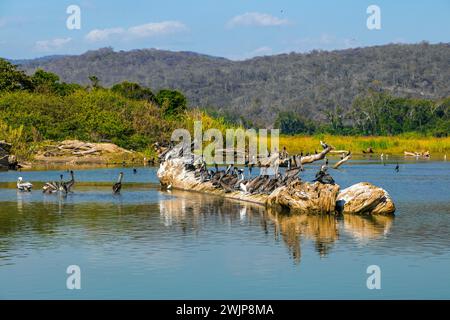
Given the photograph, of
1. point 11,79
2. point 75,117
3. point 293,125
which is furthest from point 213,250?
point 293,125

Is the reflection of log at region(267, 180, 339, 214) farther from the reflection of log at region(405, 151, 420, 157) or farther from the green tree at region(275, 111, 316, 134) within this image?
the green tree at region(275, 111, 316, 134)

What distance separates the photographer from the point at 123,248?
25.4 metres

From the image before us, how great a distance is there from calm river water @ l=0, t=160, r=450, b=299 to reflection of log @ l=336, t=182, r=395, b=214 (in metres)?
0.82

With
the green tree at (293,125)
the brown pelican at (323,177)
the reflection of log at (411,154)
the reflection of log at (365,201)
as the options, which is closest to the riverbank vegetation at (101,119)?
the reflection of log at (411,154)

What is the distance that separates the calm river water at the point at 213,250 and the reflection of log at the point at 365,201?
32.2 inches

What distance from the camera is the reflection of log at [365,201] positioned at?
33125 mm

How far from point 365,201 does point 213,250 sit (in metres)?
9.82

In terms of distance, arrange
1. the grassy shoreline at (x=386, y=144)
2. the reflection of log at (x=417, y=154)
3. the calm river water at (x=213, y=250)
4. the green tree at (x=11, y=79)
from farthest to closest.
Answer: the grassy shoreline at (x=386, y=144) < the green tree at (x=11, y=79) < the reflection of log at (x=417, y=154) < the calm river water at (x=213, y=250)

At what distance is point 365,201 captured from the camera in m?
33.1

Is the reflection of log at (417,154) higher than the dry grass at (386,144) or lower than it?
lower

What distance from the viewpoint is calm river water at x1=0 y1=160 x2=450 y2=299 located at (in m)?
20.2

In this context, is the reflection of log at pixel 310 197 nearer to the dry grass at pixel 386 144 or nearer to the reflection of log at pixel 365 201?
the reflection of log at pixel 365 201

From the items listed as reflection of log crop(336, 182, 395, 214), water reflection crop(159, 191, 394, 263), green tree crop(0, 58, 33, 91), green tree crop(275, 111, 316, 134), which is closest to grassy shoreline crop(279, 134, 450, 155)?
green tree crop(0, 58, 33, 91)

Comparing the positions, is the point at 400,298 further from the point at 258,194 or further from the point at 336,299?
the point at 258,194
